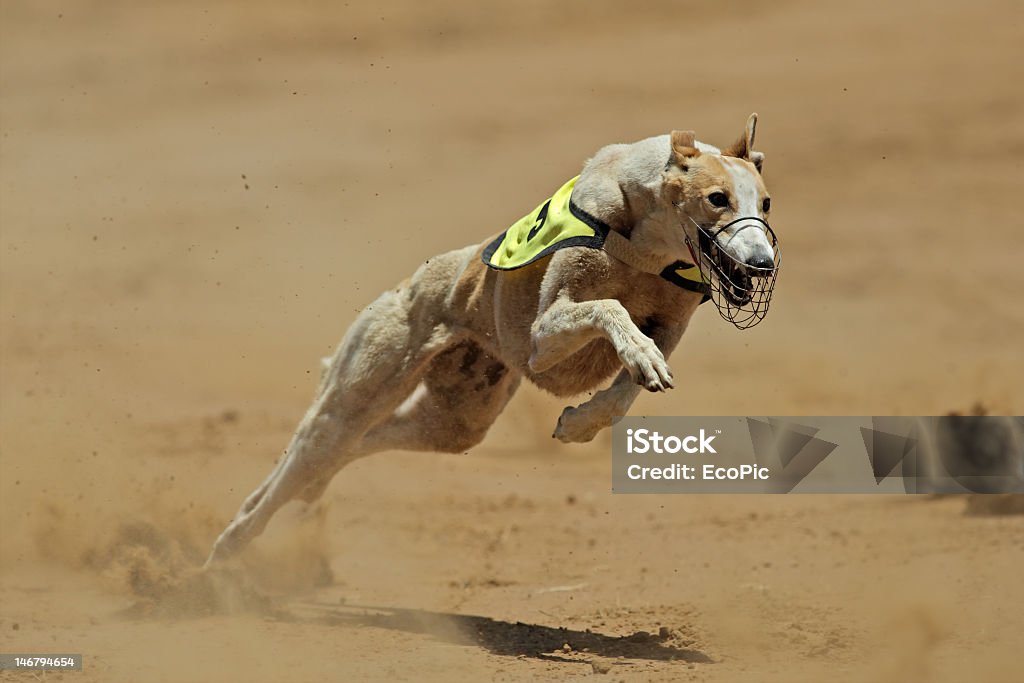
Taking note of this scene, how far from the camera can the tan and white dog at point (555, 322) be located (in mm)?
5363

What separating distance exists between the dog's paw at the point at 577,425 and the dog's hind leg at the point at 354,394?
138cm

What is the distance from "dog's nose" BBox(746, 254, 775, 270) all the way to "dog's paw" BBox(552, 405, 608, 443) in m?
1.04

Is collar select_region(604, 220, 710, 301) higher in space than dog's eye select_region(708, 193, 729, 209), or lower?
lower

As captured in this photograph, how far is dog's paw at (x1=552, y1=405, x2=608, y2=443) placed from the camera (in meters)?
5.55

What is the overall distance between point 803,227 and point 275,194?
292 inches

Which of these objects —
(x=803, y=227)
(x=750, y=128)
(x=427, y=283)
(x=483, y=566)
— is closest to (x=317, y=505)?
(x=483, y=566)

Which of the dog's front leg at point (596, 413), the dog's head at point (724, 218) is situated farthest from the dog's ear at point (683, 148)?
the dog's front leg at point (596, 413)

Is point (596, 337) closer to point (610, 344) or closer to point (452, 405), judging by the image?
point (610, 344)

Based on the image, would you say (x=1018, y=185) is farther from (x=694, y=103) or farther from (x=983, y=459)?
(x=983, y=459)

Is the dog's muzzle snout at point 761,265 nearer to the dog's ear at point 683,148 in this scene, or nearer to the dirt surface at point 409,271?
the dog's ear at point 683,148

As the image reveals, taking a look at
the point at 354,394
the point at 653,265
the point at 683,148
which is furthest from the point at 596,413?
the point at 354,394

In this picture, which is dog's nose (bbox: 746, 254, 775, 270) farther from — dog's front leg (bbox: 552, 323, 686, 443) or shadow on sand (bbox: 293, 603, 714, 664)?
shadow on sand (bbox: 293, 603, 714, 664)

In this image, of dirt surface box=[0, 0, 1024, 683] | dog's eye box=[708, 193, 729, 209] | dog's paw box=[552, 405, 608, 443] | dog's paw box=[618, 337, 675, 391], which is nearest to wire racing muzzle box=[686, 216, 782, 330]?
dog's eye box=[708, 193, 729, 209]

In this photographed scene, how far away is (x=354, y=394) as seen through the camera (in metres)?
7.03
